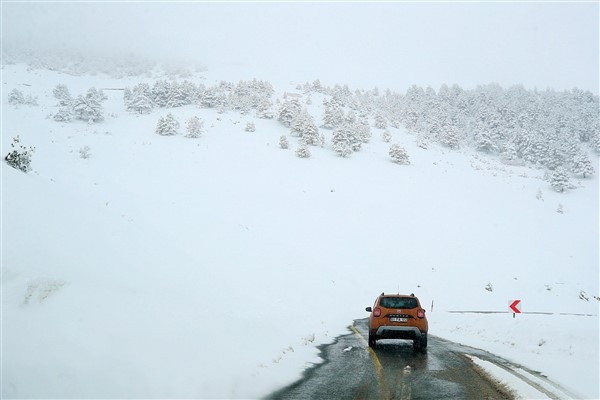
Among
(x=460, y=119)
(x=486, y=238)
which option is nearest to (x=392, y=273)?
(x=486, y=238)

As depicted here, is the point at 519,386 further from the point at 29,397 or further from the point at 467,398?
the point at 29,397

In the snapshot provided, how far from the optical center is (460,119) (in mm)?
100688

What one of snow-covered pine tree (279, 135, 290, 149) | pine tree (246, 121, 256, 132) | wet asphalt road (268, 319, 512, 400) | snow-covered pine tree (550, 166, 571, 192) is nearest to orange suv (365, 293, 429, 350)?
wet asphalt road (268, 319, 512, 400)

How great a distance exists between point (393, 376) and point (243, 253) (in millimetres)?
19363

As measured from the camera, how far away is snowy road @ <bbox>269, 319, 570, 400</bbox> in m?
6.91

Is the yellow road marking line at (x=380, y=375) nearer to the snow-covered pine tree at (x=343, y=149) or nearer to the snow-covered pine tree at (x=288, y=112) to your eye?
the snow-covered pine tree at (x=343, y=149)

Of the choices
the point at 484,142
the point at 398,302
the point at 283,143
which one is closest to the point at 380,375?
the point at 398,302

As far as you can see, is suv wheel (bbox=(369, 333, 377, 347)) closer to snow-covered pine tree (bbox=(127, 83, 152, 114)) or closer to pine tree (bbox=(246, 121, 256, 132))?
pine tree (bbox=(246, 121, 256, 132))

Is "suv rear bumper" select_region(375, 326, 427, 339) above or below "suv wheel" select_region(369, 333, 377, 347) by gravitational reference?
above

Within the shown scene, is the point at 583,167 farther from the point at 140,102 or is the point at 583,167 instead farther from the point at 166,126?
the point at 140,102

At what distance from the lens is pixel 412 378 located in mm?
8234

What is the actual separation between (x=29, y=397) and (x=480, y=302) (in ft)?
106

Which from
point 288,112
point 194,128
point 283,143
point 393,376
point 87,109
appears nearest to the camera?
point 393,376

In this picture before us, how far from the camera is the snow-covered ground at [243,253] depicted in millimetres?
6676
